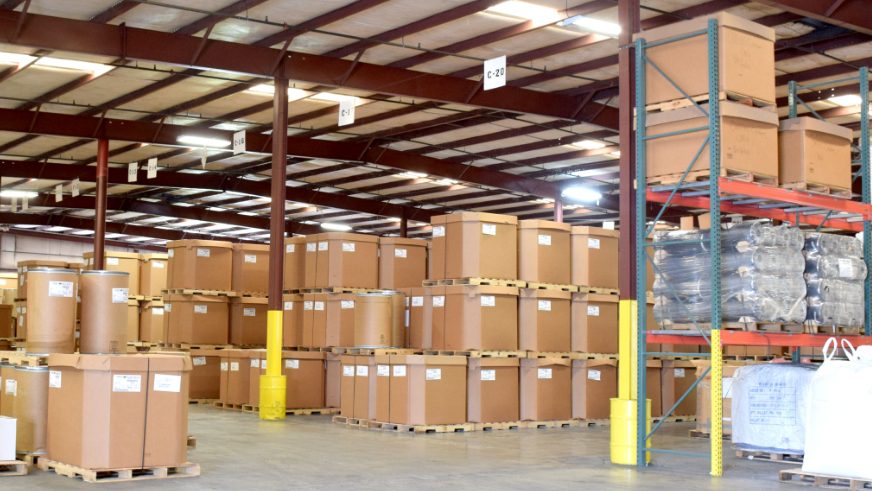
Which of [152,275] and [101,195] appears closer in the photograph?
[152,275]

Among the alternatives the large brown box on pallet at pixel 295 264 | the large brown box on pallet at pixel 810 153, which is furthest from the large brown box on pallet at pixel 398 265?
the large brown box on pallet at pixel 810 153

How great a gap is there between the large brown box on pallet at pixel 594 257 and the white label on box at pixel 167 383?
21.4 feet

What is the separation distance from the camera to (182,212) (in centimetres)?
2933

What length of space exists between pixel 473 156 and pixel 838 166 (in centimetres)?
1249

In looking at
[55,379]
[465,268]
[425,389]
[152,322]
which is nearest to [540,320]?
[465,268]

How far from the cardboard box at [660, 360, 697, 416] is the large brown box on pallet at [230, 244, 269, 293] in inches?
259

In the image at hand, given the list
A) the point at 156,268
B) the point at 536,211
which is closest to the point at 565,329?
the point at 156,268

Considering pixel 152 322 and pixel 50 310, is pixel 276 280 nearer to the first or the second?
pixel 152 322

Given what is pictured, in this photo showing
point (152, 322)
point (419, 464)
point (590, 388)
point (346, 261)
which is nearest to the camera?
point (419, 464)

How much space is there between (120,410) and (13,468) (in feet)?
3.44

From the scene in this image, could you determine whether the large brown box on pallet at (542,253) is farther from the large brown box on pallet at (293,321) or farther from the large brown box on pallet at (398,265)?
the large brown box on pallet at (293,321)

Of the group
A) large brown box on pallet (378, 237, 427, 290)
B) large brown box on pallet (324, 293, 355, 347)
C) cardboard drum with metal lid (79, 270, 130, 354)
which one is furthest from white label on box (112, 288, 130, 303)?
large brown box on pallet (378, 237, 427, 290)

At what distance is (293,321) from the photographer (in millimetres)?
14461

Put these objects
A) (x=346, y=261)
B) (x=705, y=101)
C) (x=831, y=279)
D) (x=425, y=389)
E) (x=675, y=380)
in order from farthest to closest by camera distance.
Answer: (x=675, y=380) → (x=346, y=261) → (x=425, y=389) → (x=831, y=279) → (x=705, y=101)
